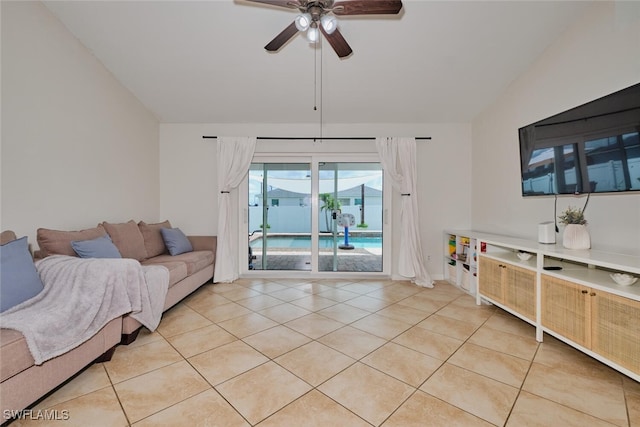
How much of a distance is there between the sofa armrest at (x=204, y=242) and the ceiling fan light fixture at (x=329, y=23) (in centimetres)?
314

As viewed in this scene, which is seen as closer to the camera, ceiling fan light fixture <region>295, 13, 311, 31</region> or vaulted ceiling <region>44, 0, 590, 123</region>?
ceiling fan light fixture <region>295, 13, 311, 31</region>

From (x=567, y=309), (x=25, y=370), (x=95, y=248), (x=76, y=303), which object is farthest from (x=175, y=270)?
(x=567, y=309)

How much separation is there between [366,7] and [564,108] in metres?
2.15

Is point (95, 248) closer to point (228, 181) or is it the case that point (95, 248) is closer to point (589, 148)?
point (228, 181)

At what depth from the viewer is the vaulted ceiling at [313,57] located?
2449 millimetres

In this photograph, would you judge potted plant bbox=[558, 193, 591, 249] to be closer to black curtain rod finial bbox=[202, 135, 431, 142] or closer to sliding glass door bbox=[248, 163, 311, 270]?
black curtain rod finial bbox=[202, 135, 431, 142]

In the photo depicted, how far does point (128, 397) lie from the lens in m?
1.54

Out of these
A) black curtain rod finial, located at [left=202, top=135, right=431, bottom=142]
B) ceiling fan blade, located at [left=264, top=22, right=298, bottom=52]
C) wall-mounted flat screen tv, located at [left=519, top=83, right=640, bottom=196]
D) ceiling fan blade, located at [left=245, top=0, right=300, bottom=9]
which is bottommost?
wall-mounted flat screen tv, located at [left=519, top=83, right=640, bottom=196]

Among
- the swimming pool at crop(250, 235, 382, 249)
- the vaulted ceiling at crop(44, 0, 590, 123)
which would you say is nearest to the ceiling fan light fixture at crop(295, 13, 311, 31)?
the vaulted ceiling at crop(44, 0, 590, 123)

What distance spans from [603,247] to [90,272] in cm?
397

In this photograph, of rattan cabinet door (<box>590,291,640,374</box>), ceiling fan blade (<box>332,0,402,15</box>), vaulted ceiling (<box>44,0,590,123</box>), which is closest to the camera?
rattan cabinet door (<box>590,291,640,374</box>)

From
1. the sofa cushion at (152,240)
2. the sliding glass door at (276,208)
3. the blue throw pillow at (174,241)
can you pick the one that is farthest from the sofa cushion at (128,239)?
the sliding glass door at (276,208)

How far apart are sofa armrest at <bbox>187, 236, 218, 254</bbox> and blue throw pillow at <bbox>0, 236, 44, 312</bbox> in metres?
2.15

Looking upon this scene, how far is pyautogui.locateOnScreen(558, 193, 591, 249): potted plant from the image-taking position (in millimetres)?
2182
